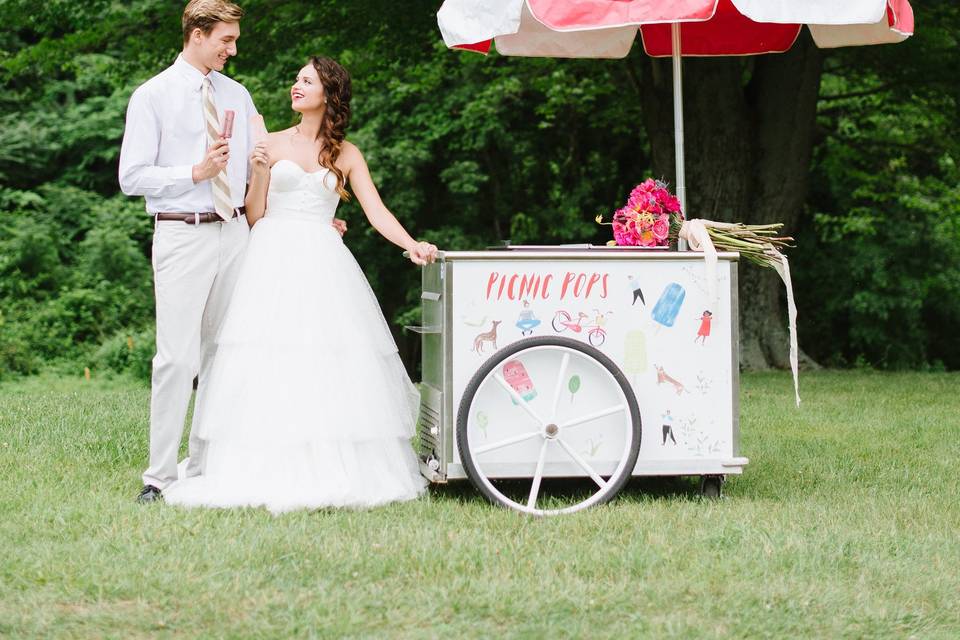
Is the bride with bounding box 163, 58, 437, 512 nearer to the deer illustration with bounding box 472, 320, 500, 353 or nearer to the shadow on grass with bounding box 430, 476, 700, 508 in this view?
the shadow on grass with bounding box 430, 476, 700, 508

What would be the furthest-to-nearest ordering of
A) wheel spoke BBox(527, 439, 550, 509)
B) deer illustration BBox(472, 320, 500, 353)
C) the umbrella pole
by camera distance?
the umbrella pole
deer illustration BBox(472, 320, 500, 353)
wheel spoke BBox(527, 439, 550, 509)

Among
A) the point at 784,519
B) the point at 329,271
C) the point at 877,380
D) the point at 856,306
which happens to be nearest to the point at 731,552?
the point at 784,519

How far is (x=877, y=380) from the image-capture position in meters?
11.5

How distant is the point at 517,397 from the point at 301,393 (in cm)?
92

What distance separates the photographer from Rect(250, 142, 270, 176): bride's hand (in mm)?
5469

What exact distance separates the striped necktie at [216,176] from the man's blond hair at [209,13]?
9.3 inches

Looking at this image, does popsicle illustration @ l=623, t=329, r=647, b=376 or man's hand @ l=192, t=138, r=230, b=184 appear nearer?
man's hand @ l=192, t=138, r=230, b=184

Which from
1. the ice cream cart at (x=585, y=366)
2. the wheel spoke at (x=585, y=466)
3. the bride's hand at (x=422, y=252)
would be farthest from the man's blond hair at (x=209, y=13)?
the wheel spoke at (x=585, y=466)

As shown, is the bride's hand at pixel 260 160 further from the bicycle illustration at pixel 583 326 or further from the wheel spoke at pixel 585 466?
the wheel spoke at pixel 585 466

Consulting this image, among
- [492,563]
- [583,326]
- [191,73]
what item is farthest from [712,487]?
[191,73]

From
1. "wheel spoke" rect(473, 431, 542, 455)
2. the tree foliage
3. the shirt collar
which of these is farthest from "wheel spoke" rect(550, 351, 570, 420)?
the tree foliage

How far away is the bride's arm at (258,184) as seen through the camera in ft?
18.0

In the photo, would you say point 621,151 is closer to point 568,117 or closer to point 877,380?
point 568,117

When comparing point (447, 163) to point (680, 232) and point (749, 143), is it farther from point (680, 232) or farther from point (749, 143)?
point (680, 232)
